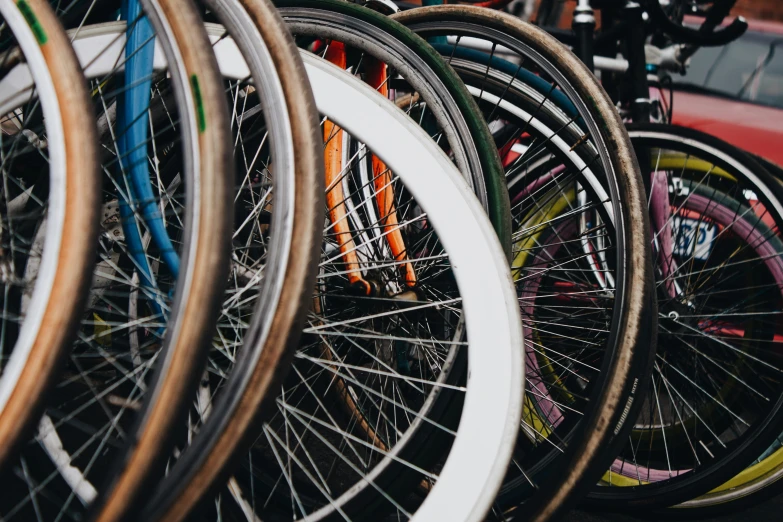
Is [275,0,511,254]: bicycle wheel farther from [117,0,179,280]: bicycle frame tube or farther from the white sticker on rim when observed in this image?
the white sticker on rim

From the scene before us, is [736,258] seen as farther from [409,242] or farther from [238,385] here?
[238,385]

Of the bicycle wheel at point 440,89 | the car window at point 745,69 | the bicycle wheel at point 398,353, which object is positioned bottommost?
the bicycle wheel at point 398,353

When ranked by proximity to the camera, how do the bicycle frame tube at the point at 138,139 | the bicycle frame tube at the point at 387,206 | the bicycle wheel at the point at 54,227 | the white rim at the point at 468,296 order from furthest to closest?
the bicycle frame tube at the point at 387,206, the bicycle frame tube at the point at 138,139, the white rim at the point at 468,296, the bicycle wheel at the point at 54,227

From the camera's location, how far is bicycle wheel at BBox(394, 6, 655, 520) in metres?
1.26

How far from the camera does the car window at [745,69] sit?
3.53 meters

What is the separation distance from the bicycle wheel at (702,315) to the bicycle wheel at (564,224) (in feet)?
0.72

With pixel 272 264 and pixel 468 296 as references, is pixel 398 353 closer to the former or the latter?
pixel 468 296

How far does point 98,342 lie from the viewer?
175 cm

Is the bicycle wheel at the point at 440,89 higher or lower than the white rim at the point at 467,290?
higher

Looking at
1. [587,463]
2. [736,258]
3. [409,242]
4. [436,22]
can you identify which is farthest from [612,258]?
[587,463]

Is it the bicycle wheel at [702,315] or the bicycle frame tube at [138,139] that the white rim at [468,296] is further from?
the bicycle wheel at [702,315]

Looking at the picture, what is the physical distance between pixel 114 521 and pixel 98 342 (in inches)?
37.7

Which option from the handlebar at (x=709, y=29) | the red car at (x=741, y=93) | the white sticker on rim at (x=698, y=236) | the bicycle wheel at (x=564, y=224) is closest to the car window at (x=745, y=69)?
the red car at (x=741, y=93)

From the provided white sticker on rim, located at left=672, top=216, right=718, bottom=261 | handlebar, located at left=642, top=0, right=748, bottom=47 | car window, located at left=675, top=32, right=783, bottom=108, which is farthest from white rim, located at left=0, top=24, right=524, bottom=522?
car window, located at left=675, top=32, right=783, bottom=108
